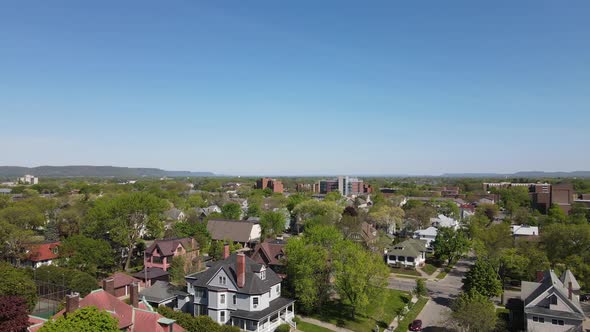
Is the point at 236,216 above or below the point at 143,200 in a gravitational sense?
below

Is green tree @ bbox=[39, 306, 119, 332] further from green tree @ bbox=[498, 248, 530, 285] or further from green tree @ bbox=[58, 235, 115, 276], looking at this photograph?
green tree @ bbox=[498, 248, 530, 285]

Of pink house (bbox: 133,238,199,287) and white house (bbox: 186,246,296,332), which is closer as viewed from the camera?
white house (bbox: 186,246,296,332)

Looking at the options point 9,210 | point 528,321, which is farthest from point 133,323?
point 9,210

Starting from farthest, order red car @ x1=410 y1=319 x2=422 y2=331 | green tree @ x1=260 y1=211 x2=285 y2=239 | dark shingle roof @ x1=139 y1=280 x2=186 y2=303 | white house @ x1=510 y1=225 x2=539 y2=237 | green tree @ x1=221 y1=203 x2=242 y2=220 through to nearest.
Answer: green tree @ x1=221 y1=203 x2=242 y2=220 < green tree @ x1=260 y1=211 x2=285 y2=239 < white house @ x1=510 y1=225 x2=539 y2=237 < dark shingle roof @ x1=139 y1=280 x2=186 y2=303 < red car @ x1=410 y1=319 x2=422 y2=331

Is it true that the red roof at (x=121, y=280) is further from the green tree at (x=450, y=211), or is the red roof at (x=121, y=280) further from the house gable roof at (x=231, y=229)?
the green tree at (x=450, y=211)

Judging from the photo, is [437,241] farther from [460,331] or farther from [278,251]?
[460,331]

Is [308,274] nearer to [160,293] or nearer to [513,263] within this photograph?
[160,293]

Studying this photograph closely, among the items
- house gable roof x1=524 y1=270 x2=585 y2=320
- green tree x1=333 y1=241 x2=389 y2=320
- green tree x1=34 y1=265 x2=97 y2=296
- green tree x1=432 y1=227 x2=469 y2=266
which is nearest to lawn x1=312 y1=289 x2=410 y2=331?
green tree x1=333 y1=241 x2=389 y2=320
